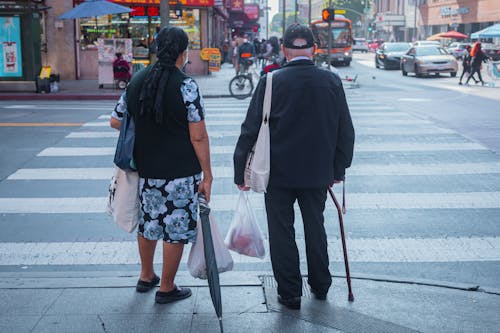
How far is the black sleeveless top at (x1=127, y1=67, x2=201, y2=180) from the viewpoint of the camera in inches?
169

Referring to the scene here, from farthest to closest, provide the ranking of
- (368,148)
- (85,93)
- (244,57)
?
(244,57) < (85,93) < (368,148)

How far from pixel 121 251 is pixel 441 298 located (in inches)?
111

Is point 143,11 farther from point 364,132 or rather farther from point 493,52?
point 493,52

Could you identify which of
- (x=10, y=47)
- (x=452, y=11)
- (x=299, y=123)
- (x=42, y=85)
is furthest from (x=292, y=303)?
(x=452, y=11)

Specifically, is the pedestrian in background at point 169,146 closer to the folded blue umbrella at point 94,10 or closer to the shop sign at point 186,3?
the folded blue umbrella at point 94,10

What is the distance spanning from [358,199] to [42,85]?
1540 cm

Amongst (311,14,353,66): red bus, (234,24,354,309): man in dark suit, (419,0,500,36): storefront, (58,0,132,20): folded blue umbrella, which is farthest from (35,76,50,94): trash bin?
(419,0,500,36): storefront

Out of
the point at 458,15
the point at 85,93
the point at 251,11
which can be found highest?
the point at 251,11

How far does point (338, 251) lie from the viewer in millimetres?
6152

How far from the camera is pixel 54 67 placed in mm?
27438

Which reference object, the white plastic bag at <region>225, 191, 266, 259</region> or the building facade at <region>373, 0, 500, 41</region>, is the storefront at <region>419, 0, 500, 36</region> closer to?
the building facade at <region>373, 0, 500, 41</region>

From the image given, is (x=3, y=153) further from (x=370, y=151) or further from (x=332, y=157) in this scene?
(x=332, y=157)

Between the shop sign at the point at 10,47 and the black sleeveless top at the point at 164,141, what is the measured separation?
18.8 meters

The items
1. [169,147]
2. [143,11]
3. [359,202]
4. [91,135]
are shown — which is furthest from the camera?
[143,11]
